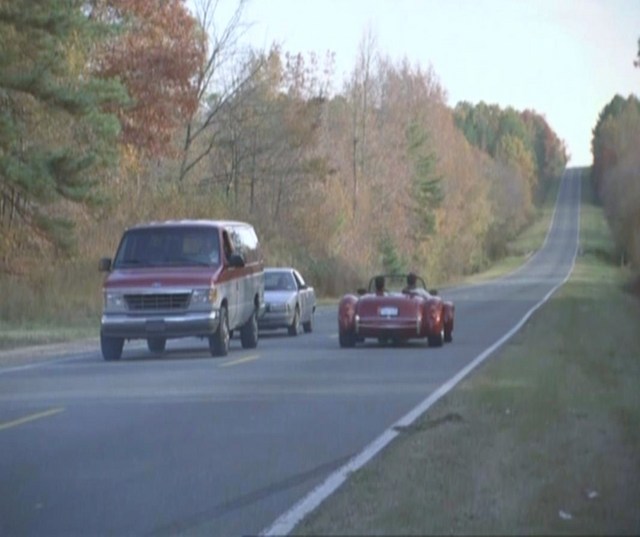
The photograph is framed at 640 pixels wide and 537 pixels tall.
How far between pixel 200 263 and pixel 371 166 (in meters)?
56.1

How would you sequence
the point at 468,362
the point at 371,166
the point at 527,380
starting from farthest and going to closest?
the point at 371,166 → the point at 468,362 → the point at 527,380

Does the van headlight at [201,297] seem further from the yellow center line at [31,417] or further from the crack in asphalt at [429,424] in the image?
the crack in asphalt at [429,424]

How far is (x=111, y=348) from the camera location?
2511cm

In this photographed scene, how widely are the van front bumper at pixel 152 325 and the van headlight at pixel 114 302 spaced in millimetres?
123

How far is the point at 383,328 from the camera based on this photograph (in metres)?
27.1

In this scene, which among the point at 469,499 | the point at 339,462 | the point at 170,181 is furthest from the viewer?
the point at 170,181

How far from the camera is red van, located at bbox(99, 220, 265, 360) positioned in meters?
24.7

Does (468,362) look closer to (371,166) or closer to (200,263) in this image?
(200,263)

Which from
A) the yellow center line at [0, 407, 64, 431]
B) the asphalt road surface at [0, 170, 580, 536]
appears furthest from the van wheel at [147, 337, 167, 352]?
the yellow center line at [0, 407, 64, 431]

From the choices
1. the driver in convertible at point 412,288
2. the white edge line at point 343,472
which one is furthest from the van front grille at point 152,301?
the white edge line at point 343,472

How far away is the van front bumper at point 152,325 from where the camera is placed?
80.8 ft

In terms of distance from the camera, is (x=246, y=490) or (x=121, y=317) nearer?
(x=246, y=490)

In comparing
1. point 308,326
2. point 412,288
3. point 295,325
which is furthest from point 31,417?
point 308,326

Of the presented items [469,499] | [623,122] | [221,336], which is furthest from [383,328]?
[623,122]
